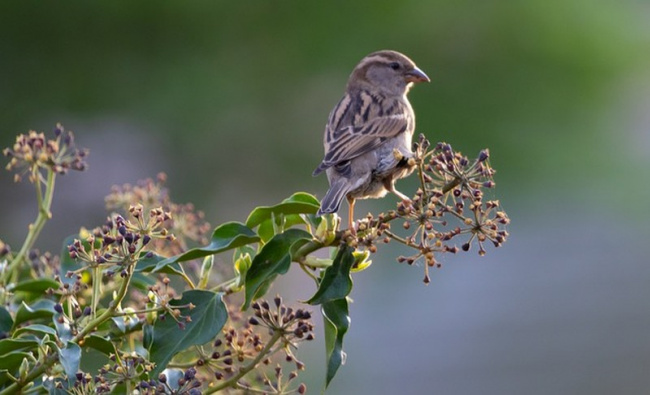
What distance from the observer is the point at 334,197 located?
1.41 m

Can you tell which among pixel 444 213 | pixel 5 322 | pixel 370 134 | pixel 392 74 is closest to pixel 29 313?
pixel 5 322

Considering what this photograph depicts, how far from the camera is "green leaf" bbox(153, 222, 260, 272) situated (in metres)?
0.95

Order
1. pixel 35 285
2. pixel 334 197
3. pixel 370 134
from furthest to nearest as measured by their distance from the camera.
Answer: pixel 370 134 → pixel 334 197 → pixel 35 285

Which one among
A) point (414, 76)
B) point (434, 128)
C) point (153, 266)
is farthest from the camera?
point (434, 128)

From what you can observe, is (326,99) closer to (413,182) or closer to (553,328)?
(413,182)

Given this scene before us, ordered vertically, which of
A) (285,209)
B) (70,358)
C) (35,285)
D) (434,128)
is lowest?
(70,358)

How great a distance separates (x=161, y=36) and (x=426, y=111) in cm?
156

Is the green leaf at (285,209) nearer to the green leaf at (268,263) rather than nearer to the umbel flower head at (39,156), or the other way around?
the green leaf at (268,263)

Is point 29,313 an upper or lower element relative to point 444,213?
lower

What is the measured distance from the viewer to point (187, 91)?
5191 millimetres

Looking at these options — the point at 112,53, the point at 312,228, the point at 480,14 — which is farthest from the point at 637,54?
Answer: the point at 312,228

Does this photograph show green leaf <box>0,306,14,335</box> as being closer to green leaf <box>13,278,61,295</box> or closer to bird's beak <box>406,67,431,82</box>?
green leaf <box>13,278,61,295</box>

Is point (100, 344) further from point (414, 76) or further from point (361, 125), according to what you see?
point (414, 76)

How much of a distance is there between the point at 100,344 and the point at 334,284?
0.74 feet
